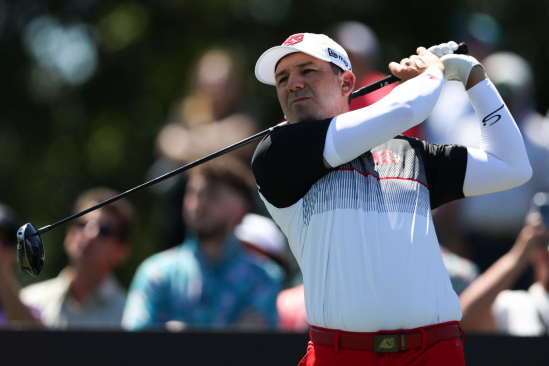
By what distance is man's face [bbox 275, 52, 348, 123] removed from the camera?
11.1 ft

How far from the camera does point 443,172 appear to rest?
3.38m

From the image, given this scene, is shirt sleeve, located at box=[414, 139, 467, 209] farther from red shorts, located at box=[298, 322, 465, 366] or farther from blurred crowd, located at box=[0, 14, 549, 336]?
blurred crowd, located at box=[0, 14, 549, 336]

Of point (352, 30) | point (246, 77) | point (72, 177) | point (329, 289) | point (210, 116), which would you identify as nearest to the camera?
point (329, 289)

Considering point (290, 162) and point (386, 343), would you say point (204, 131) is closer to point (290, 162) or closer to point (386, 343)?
point (290, 162)

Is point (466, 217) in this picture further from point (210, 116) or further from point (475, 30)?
point (210, 116)

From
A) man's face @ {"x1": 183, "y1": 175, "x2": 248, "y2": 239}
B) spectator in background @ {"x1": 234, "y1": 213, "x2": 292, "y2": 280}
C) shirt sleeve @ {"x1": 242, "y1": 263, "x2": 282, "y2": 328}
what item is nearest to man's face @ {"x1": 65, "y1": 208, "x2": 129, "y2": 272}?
man's face @ {"x1": 183, "y1": 175, "x2": 248, "y2": 239}

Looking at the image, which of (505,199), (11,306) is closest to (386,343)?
(505,199)

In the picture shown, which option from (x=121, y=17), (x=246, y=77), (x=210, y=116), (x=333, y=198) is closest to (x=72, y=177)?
(x=121, y=17)

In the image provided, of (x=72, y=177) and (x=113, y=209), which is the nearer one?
(x=113, y=209)

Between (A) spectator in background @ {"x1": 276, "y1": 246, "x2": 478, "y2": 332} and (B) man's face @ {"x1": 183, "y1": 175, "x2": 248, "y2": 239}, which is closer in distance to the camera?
(A) spectator in background @ {"x1": 276, "y1": 246, "x2": 478, "y2": 332}

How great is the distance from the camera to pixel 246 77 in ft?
34.4

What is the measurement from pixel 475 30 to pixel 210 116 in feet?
7.79

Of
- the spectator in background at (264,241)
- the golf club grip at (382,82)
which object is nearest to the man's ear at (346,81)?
the golf club grip at (382,82)

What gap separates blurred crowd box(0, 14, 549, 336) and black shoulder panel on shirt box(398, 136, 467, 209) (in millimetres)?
1589
